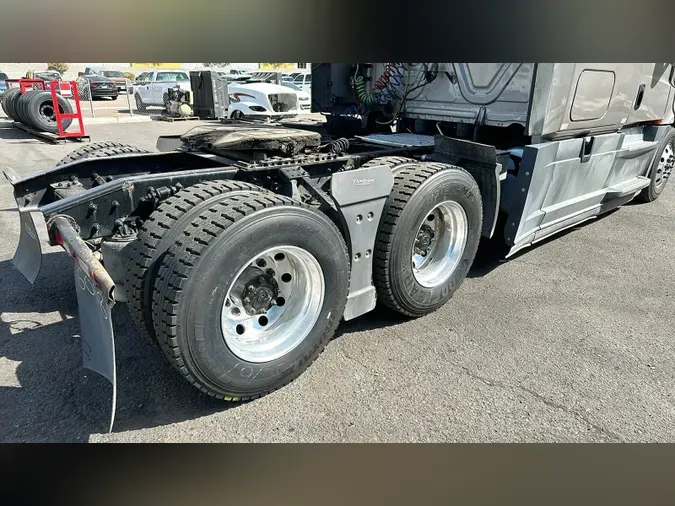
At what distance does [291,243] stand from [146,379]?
1.31 m

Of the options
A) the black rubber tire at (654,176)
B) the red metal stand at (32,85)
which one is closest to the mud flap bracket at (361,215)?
the black rubber tire at (654,176)

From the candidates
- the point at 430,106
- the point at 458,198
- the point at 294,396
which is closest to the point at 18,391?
the point at 294,396

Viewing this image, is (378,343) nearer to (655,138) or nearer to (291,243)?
(291,243)

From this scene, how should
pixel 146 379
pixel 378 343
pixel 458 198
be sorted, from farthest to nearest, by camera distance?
1. pixel 458 198
2. pixel 378 343
3. pixel 146 379

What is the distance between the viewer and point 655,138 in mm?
6309

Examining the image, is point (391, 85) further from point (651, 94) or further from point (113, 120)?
point (113, 120)

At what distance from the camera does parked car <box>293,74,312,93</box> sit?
20.3m

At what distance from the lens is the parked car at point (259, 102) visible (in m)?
11.8

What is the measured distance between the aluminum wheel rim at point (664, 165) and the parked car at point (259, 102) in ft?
26.5

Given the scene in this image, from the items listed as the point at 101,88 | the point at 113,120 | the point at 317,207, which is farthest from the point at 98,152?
the point at 101,88

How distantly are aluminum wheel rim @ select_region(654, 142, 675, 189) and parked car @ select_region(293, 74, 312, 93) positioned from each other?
14565 mm

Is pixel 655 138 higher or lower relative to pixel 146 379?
higher

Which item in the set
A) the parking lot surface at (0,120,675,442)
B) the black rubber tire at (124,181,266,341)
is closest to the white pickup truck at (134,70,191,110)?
the parking lot surface at (0,120,675,442)

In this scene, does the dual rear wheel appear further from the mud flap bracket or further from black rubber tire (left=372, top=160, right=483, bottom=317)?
the mud flap bracket
